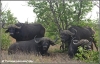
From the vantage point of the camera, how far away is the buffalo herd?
13.9m

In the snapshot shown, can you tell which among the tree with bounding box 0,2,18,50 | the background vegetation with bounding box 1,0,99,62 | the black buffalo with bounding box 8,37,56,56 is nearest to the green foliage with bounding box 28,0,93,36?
the background vegetation with bounding box 1,0,99,62

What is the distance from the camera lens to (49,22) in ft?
54.0

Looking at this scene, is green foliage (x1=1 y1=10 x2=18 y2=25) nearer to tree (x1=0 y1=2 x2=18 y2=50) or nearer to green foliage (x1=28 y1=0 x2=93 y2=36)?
tree (x1=0 y1=2 x2=18 y2=50)

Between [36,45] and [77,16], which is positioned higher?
[77,16]

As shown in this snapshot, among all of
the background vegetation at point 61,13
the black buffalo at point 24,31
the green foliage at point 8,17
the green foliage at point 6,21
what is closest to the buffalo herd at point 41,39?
the black buffalo at point 24,31

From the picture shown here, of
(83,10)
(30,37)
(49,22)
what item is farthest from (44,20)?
(83,10)

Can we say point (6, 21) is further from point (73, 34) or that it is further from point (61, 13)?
point (73, 34)

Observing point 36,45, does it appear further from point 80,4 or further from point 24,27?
point 80,4

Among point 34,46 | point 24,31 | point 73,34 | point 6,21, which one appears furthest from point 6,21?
point 73,34

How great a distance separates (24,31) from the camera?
16672 mm

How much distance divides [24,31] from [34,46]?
2206 mm

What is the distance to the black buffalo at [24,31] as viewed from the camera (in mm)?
16255

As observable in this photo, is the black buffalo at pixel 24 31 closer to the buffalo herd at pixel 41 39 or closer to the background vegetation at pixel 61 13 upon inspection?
the buffalo herd at pixel 41 39

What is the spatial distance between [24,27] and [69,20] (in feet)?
10.4
